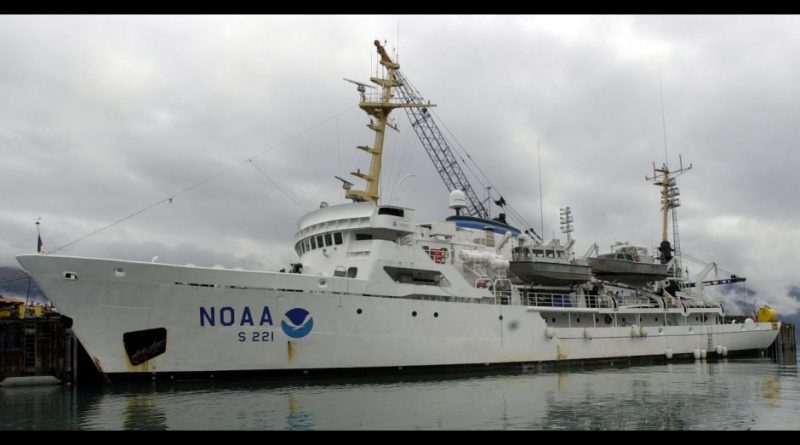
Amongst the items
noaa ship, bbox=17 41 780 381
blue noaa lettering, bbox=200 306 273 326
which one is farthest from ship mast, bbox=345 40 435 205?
blue noaa lettering, bbox=200 306 273 326

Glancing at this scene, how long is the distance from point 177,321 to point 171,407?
431cm

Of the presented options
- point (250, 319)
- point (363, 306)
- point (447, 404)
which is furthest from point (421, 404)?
point (250, 319)

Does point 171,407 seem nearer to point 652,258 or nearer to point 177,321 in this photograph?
point 177,321

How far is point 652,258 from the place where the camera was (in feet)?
102

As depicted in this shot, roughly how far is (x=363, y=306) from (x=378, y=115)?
8.08 metres

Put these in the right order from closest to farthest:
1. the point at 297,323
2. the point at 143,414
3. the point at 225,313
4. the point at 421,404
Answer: the point at 143,414, the point at 421,404, the point at 225,313, the point at 297,323

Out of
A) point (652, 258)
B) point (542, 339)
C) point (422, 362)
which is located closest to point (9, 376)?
point (422, 362)

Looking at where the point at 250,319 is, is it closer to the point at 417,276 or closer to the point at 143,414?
the point at 143,414

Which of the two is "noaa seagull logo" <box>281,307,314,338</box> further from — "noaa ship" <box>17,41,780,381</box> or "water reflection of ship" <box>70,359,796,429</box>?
→ "water reflection of ship" <box>70,359,796,429</box>

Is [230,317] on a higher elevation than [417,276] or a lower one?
lower

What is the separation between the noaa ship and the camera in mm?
17656

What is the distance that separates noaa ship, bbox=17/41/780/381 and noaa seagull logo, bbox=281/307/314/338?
Result: 0.03 meters

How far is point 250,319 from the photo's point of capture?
1855cm
